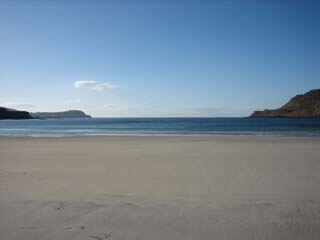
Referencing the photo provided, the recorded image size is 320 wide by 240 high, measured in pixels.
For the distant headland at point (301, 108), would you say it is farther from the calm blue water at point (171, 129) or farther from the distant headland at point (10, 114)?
the distant headland at point (10, 114)

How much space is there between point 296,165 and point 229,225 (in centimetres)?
621

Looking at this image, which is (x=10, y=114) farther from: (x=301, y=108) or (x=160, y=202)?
(x=160, y=202)

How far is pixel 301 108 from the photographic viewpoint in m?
141

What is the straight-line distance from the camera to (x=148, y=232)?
368 cm

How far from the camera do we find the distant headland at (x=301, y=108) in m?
131

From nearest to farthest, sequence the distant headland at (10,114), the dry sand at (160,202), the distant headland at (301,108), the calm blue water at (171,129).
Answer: the dry sand at (160,202), the calm blue water at (171,129), the distant headland at (301,108), the distant headland at (10,114)

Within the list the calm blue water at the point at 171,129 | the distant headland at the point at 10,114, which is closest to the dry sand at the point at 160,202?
the calm blue water at the point at 171,129

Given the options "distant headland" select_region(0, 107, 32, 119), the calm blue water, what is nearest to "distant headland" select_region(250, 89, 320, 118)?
the calm blue water

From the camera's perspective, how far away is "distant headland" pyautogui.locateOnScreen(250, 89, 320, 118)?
13100 centimetres

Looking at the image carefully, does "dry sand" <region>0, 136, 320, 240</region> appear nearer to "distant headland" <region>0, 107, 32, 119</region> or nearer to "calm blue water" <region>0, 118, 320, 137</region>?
"calm blue water" <region>0, 118, 320, 137</region>

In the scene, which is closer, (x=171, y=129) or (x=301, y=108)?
(x=171, y=129)

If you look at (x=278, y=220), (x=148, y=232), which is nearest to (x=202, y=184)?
(x=278, y=220)

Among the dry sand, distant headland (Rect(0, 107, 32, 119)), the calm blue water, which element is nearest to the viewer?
the dry sand

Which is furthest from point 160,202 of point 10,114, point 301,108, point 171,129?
point 10,114
